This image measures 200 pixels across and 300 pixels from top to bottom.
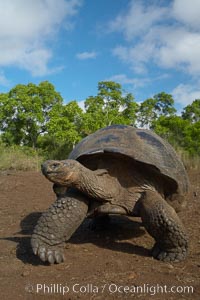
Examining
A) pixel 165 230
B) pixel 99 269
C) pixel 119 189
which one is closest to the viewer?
pixel 99 269

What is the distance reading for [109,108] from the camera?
36969 mm

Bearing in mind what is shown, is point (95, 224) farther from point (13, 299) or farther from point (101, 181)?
point (13, 299)

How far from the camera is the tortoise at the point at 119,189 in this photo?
3789 millimetres

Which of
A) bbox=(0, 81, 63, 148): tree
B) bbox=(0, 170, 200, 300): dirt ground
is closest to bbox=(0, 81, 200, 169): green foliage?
bbox=(0, 81, 63, 148): tree

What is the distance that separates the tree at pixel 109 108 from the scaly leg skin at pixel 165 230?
28228mm

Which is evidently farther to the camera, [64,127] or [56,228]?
[64,127]

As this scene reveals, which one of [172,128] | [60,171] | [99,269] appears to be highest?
[172,128]

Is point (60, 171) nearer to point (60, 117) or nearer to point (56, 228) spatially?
point (56, 228)

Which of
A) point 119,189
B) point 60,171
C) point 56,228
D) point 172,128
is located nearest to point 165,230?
point 119,189

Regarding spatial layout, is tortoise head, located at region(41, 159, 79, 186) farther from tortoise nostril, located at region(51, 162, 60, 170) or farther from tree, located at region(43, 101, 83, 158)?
tree, located at region(43, 101, 83, 158)

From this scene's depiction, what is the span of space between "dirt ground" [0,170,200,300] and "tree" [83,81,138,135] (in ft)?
88.7

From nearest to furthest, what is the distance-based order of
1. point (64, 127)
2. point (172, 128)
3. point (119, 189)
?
1. point (119, 189)
2. point (64, 127)
3. point (172, 128)

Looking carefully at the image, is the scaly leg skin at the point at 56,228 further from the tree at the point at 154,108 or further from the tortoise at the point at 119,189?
the tree at the point at 154,108

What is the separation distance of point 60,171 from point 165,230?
1304mm
